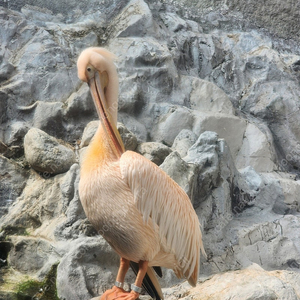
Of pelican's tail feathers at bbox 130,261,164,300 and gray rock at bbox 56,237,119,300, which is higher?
pelican's tail feathers at bbox 130,261,164,300

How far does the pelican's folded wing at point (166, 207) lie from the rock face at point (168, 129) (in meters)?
0.36

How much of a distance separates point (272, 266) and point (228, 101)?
2437 millimetres

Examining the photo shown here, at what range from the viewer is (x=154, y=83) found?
5.56 metres

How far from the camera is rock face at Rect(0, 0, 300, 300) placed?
12.0 feet

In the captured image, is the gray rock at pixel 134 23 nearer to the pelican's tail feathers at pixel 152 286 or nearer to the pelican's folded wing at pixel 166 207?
the pelican's folded wing at pixel 166 207

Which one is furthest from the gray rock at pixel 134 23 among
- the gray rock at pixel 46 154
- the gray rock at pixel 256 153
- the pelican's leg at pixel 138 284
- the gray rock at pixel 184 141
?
the pelican's leg at pixel 138 284

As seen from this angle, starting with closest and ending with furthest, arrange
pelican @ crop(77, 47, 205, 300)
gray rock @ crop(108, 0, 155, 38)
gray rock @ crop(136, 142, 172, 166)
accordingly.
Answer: pelican @ crop(77, 47, 205, 300) → gray rock @ crop(136, 142, 172, 166) → gray rock @ crop(108, 0, 155, 38)

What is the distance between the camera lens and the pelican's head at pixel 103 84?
2832 mm

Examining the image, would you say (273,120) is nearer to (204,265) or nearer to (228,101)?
(228,101)

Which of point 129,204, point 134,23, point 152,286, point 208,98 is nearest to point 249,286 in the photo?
point 152,286

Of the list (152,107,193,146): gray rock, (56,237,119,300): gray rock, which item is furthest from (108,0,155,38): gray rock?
(56,237,119,300): gray rock

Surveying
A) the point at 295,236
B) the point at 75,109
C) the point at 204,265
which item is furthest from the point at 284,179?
the point at 75,109

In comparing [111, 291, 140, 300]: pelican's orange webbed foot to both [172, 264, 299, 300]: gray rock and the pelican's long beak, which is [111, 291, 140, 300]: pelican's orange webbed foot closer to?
[172, 264, 299, 300]: gray rock

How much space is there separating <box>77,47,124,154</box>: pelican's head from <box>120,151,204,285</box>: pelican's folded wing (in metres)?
0.18
